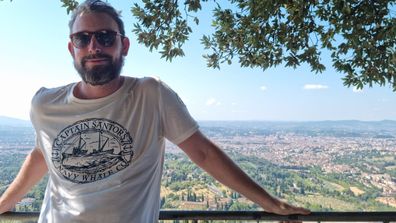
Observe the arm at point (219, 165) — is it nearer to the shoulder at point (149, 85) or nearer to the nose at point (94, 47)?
the shoulder at point (149, 85)

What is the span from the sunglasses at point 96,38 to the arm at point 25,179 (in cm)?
53

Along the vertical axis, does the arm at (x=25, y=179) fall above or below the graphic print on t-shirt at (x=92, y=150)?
below

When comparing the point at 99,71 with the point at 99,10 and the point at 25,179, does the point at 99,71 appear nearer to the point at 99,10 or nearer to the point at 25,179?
the point at 99,10

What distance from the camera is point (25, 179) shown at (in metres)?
1.64

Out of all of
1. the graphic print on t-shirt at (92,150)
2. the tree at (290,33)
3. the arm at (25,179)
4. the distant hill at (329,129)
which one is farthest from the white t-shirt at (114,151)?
the distant hill at (329,129)

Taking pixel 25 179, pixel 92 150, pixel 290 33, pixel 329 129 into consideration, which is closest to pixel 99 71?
→ pixel 92 150

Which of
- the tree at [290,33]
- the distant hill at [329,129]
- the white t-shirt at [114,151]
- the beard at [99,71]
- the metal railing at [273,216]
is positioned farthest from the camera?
the distant hill at [329,129]

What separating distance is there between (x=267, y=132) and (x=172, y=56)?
18.2ft

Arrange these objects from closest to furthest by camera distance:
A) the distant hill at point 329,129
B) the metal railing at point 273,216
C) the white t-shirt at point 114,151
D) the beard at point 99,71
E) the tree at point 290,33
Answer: the white t-shirt at point 114,151
the beard at point 99,71
the metal railing at point 273,216
the tree at point 290,33
the distant hill at point 329,129

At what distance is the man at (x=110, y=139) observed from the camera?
4.14 ft

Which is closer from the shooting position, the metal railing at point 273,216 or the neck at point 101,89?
the neck at point 101,89

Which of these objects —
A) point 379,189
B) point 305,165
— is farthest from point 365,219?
point 305,165

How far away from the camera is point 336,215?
1520 millimetres

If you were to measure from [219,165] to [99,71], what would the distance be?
1.93ft
